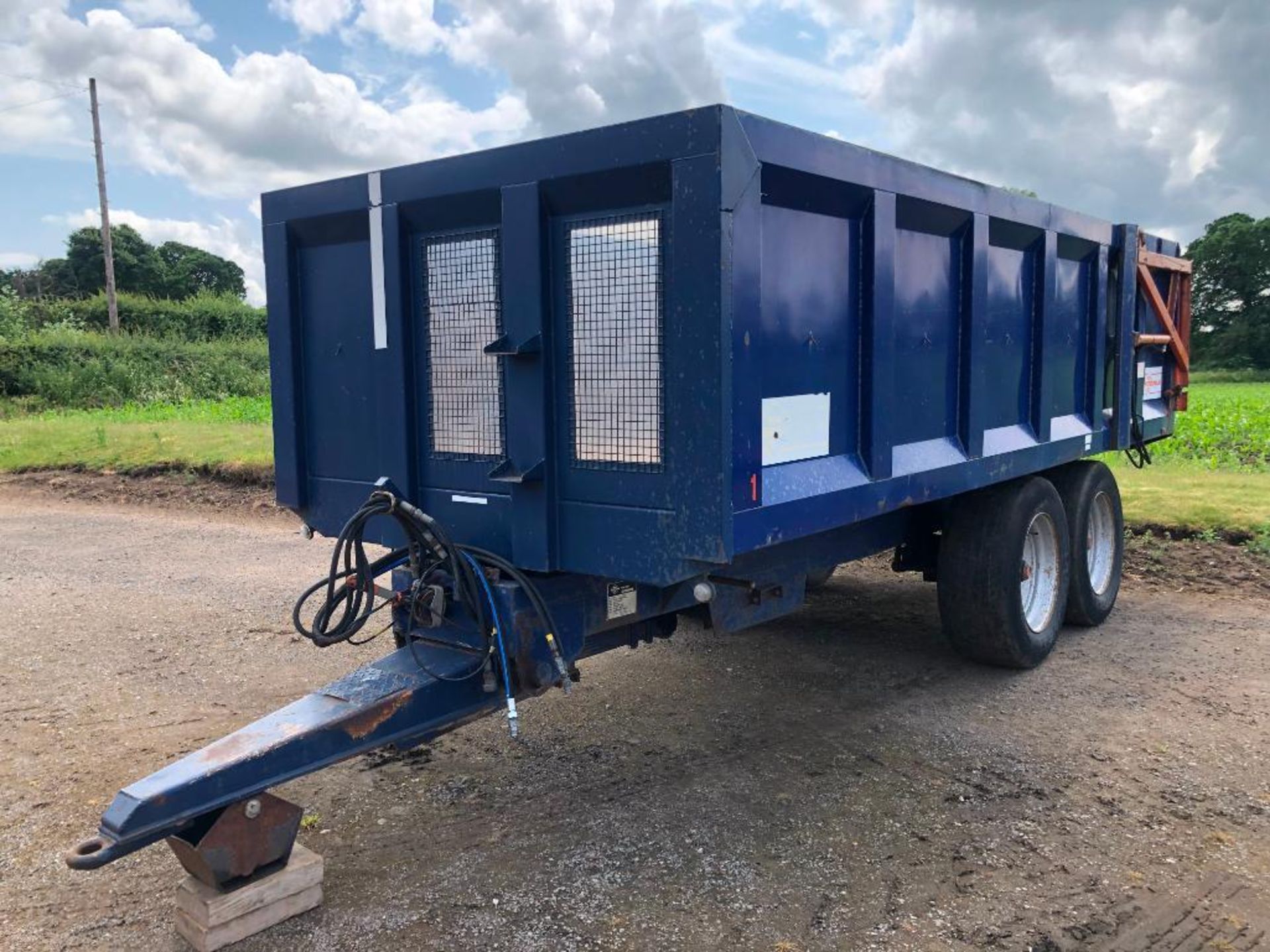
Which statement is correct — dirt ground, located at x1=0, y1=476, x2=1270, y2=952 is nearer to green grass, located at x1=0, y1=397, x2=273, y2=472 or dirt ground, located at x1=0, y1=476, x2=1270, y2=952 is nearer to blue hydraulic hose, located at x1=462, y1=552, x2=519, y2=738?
blue hydraulic hose, located at x1=462, y1=552, x2=519, y2=738

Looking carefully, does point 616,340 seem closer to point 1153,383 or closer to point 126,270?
point 1153,383

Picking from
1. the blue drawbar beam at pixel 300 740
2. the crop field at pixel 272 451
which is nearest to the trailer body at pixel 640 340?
the blue drawbar beam at pixel 300 740

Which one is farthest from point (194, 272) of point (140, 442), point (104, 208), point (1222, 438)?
point (1222, 438)

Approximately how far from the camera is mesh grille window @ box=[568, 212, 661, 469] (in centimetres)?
327

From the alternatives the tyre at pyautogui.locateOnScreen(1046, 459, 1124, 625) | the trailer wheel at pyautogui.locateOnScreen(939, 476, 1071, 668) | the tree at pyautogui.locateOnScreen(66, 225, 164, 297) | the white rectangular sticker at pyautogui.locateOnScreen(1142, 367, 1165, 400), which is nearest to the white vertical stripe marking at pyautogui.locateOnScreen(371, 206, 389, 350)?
the trailer wheel at pyautogui.locateOnScreen(939, 476, 1071, 668)

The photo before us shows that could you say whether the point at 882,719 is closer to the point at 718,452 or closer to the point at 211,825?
the point at 718,452

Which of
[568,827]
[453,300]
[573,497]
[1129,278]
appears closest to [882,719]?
[568,827]

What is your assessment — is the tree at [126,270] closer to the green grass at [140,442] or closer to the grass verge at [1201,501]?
the green grass at [140,442]

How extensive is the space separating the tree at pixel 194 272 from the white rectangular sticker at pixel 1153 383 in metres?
50.5

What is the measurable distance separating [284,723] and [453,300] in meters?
1.53

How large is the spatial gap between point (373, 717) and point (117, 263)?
51.7 meters

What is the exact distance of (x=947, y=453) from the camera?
4.66 meters

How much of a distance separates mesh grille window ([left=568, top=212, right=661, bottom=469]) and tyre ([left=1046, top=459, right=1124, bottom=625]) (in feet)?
12.3

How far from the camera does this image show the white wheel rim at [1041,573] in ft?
19.3
